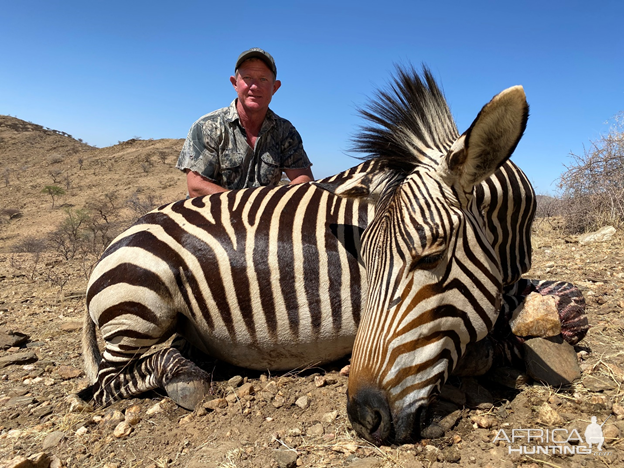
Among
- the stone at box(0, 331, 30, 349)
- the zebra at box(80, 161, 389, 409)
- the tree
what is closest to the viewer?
the zebra at box(80, 161, 389, 409)

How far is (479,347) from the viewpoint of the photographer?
2.30m

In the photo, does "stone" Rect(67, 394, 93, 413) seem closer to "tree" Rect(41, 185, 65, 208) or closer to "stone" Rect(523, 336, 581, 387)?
"stone" Rect(523, 336, 581, 387)

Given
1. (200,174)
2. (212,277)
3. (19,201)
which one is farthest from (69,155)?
(212,277)

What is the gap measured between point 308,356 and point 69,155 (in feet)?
108

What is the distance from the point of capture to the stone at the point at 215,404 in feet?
7.86

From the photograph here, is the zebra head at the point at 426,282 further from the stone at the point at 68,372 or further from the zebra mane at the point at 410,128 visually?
the stone at the point at 68,372

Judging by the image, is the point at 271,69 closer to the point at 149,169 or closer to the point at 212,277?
the point at 212,277

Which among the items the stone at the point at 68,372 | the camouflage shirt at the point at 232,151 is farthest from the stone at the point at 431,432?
the camouflage shirt at the point at 232,151

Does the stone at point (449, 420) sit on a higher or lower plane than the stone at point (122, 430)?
higher

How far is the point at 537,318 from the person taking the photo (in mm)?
2451

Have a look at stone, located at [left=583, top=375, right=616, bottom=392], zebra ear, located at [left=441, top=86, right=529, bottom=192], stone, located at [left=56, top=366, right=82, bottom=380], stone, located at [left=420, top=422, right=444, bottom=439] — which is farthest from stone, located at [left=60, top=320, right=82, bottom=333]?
stone, located at [left=583, top=375, right=616, bottom=392]

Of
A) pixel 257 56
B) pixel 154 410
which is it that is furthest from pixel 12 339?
pixel 257 56

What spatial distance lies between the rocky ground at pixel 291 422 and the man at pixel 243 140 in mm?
2192

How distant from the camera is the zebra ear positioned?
5.29 ft
